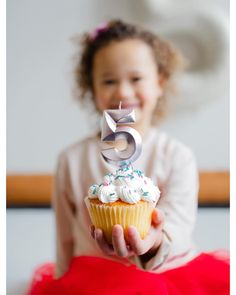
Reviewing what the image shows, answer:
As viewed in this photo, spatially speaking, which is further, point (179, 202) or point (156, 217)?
point (179, 202)

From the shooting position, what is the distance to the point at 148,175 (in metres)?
0.98

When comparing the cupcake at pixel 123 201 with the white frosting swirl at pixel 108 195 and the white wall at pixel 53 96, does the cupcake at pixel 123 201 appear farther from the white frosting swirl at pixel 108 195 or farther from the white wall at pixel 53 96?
the white wall at pixel 53 96

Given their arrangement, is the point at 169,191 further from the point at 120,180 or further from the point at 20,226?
the point at 20,226

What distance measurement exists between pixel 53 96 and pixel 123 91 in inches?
20.1

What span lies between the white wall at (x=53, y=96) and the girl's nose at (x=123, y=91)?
441 millimetres

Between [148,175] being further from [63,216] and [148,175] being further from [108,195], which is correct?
[108,195]

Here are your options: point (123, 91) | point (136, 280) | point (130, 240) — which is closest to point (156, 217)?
point (130, 240)

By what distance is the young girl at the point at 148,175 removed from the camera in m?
0.85

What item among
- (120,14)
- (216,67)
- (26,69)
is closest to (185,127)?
(216,67)

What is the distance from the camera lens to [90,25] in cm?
142

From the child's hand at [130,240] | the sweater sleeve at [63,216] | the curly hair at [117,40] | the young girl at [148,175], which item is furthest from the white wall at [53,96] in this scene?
the child's hand at [130,240]


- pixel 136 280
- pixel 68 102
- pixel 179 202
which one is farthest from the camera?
pixel 68 102

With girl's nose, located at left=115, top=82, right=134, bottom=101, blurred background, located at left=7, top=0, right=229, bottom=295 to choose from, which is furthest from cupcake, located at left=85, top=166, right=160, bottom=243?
blurred background, located at left=7, top=0, right=229, bottom=295

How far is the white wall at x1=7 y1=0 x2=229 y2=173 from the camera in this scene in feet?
4.65
